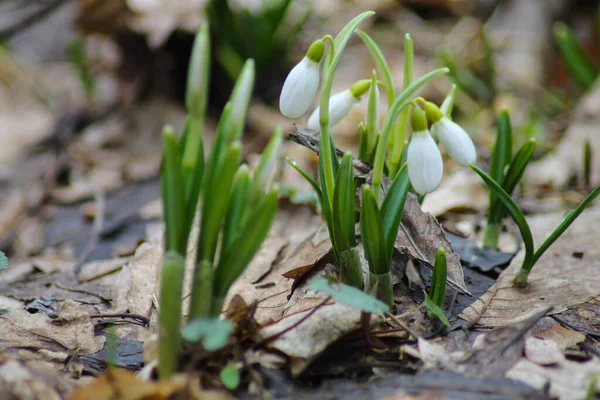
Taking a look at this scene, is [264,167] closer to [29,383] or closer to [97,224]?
[29,383]

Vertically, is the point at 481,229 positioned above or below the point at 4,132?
above

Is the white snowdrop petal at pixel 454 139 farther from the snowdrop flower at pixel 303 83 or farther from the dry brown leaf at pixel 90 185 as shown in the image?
the dry brown leaf at pixel 90 185

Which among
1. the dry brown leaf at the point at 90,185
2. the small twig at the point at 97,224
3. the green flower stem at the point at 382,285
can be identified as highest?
the green flower stem at the point at 382,285

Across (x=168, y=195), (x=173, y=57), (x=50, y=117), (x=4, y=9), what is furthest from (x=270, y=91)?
(x=168, y=195)

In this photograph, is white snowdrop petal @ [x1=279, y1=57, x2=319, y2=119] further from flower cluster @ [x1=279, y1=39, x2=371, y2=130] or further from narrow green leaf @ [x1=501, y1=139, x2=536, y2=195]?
narrow green leaf @ [x1=501, y1=139, x2=536, y2=195]

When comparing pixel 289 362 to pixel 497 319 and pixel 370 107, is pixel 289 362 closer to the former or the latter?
pixel 497 319

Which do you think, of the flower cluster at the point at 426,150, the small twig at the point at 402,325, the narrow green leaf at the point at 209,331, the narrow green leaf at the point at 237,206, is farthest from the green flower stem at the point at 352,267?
the narrow green leaf at the point at 209,331
